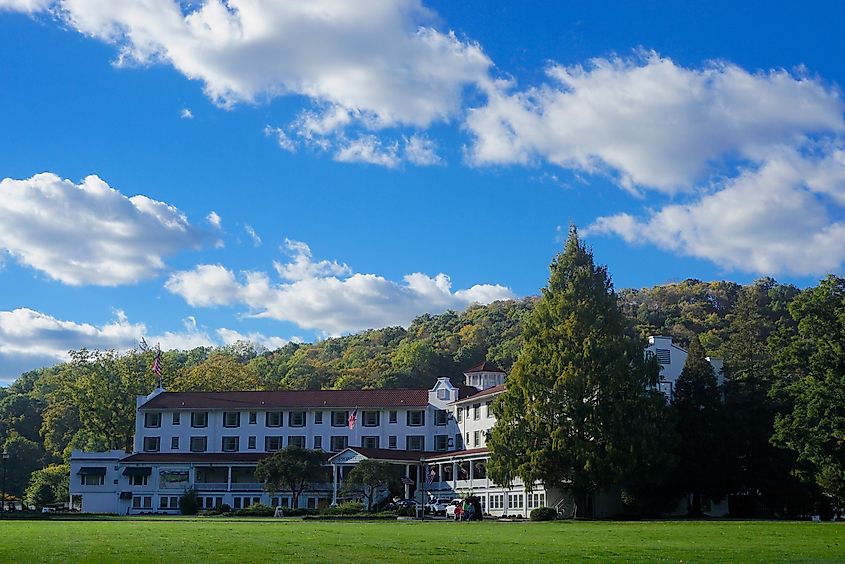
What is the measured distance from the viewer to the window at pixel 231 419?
8594 cm

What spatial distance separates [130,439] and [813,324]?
212 ft

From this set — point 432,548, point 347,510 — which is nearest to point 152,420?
point 347,510

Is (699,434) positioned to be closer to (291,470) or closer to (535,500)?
(535,500)

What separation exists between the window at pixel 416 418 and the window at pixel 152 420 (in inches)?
869

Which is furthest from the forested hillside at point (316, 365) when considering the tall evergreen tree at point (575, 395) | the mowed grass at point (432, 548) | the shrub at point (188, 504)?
the mowed grass at point (432, 548)

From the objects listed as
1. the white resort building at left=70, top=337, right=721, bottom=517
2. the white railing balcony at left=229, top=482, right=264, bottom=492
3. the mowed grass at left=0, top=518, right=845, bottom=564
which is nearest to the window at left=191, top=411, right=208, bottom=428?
the white resort building at left=70, top=337, right=721, bottom=517

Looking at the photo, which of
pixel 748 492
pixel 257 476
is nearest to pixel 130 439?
pixel 257 476

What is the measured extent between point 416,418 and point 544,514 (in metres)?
30.2

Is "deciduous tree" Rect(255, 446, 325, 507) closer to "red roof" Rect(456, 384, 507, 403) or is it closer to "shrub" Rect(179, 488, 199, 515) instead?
"shrub" Rect(179, 488, 199, 515)

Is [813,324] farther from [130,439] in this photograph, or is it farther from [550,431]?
[130,439]

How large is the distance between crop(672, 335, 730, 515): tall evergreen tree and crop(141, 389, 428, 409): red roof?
2959 cm

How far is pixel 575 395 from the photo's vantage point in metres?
54.6

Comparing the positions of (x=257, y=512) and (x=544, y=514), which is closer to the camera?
(x=544, y=514)

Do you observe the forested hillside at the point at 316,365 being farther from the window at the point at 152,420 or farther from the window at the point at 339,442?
the window at the point at 339,442
